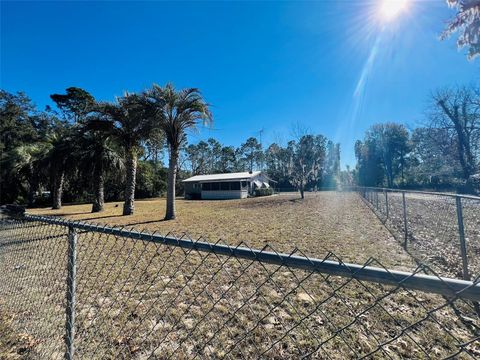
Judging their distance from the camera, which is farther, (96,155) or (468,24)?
(96,155)

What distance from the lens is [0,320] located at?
2930mm

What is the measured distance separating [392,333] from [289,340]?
108 cm

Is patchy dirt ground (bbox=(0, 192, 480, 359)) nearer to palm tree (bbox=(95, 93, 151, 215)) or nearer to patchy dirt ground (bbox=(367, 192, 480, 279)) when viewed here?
patchy dirt ground (bbox=(367, 192, 480, 279))

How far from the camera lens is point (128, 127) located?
40.9 feet

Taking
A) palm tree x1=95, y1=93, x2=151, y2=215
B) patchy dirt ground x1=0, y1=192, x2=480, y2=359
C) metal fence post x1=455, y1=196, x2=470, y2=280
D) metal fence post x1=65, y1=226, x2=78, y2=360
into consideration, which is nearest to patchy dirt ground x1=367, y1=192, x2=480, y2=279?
metal fence post x1=455, y1=196, x2=470, y2=280

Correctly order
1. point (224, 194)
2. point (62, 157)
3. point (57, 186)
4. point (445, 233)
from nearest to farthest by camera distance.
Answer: point (445, 233) → point (62, 157) → point (57, 186) → point (224, 194)

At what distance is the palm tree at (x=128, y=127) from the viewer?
11.6 meters

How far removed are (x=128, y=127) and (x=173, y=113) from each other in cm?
332

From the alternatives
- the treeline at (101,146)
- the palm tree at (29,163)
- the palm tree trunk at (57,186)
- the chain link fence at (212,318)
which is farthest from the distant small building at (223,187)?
the chain link fence at (212,318)

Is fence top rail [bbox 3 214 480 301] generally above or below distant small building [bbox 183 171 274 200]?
below

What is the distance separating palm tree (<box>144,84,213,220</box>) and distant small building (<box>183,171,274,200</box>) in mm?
17415

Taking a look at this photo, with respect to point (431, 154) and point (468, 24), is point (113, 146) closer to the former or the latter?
point (468, 24)

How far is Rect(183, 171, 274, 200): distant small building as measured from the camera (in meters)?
28.7

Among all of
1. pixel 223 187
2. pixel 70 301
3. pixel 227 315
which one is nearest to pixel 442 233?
pixel 227 315
